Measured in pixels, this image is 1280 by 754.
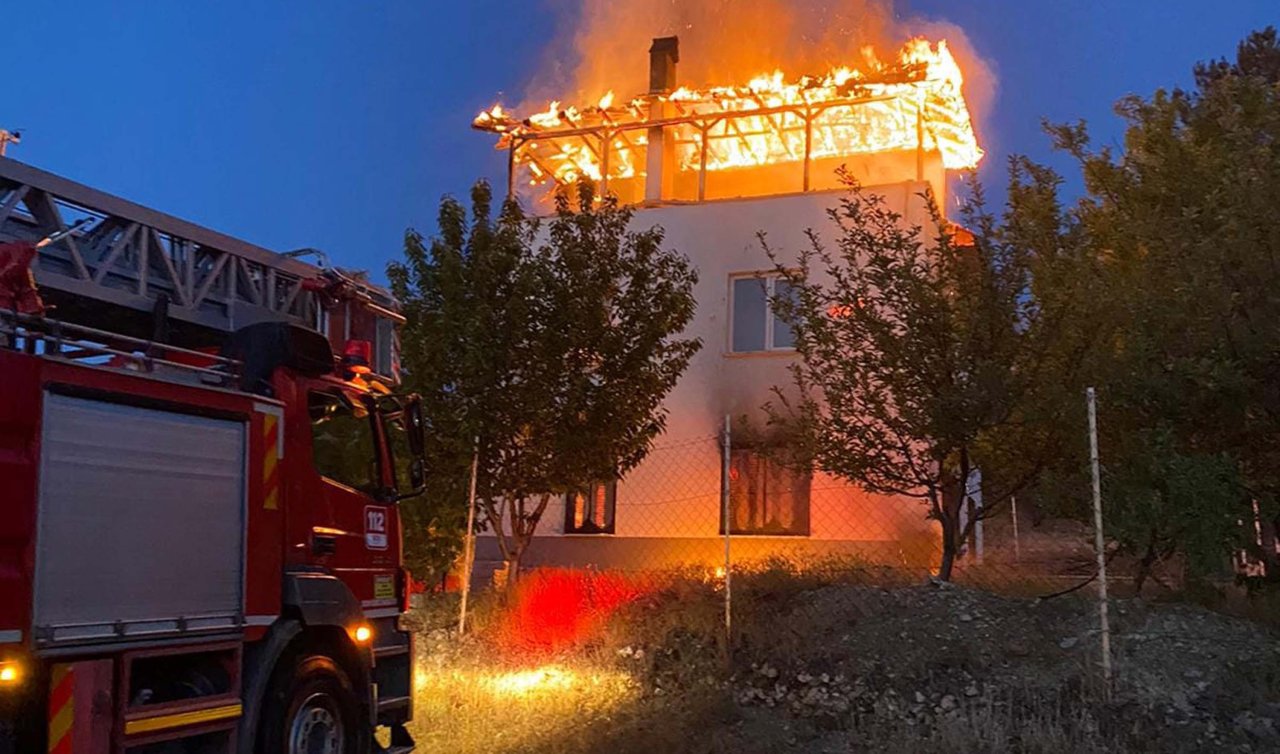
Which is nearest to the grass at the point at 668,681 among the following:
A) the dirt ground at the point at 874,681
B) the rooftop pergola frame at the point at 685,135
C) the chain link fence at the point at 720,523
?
the dirt ground at the point at 874,681

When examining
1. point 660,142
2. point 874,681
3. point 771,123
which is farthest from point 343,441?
point 771,123

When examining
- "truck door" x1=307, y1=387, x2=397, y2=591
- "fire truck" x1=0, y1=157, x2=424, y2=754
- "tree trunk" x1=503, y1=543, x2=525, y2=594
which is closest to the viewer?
"fire truck" x1=0, y1=157, x2=424, y2=754

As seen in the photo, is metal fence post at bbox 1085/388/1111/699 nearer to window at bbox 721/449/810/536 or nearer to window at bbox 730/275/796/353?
window at bbox 721/449/810/536

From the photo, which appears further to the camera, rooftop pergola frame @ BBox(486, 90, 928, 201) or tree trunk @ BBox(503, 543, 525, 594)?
rooftop pergola frame @ BBox(486, 90, 928, 201)

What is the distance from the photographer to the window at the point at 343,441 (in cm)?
684

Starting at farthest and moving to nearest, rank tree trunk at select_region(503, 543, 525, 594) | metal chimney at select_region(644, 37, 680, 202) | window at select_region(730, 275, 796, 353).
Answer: metal chimney at select_region(644, 37, 680, 202) < window at select_region(730, 275, 796, 353) < tree trunk at select_region(503, 543, 525, 594)

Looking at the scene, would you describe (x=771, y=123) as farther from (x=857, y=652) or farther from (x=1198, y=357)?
(x=857, y=652)

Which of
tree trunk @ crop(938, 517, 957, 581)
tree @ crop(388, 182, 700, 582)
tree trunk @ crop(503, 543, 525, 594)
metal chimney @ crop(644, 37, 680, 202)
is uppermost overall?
metal chimney @ crop(644, 37, 680, 202)

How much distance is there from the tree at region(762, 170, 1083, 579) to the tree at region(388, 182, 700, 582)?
2.04 m

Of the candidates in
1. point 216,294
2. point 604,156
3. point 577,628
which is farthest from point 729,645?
point 604,156

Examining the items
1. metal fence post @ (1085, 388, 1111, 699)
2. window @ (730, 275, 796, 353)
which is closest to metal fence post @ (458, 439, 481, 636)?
window @ (730, 275, 796, 353)

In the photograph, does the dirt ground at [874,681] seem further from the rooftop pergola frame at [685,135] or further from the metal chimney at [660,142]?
the metal chimney at [660,142]

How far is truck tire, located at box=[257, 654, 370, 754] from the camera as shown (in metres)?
6.05

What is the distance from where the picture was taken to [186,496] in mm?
5605
